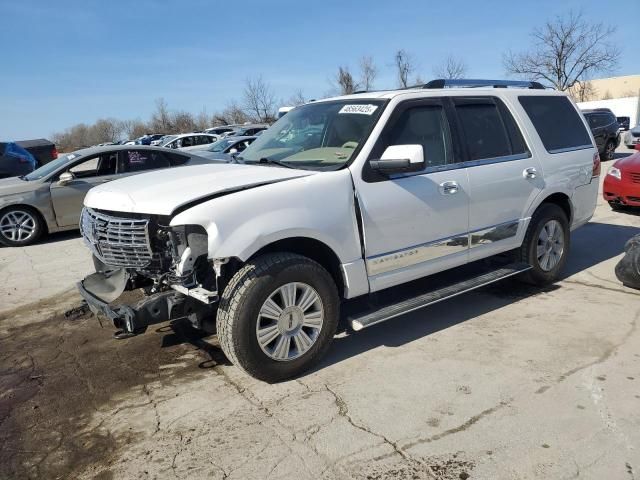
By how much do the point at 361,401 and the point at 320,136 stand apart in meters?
2.16

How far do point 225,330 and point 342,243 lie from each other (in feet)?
3.34

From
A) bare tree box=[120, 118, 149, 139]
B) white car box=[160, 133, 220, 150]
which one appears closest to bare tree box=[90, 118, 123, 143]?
bare tree box=[120, 118, 149, 139]

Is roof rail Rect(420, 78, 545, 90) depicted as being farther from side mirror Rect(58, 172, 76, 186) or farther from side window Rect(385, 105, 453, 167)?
side mirror Rect(58, 172, 76, 186)

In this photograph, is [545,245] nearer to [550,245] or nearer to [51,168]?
[550,245]

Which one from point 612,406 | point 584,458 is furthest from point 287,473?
point 612,406

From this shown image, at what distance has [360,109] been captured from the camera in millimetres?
4305

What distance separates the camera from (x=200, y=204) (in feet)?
10.9

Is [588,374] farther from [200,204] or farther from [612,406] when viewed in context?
[200,204]

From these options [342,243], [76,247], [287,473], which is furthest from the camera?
[76,247]

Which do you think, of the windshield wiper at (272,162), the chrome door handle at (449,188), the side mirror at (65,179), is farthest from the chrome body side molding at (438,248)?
the side mirror at (65,179)

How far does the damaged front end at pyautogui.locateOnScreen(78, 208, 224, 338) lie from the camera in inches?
133

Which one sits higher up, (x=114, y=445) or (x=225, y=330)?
(x=225, y=330)

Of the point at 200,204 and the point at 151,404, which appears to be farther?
the point at 151,404

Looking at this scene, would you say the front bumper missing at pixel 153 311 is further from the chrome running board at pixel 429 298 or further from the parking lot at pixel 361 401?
the chrome running board at pixel 429 298
